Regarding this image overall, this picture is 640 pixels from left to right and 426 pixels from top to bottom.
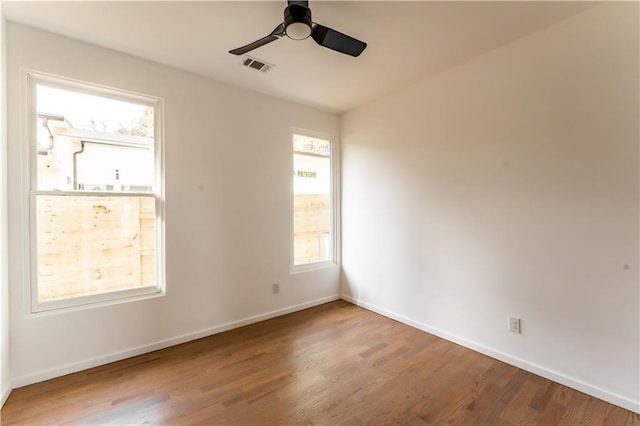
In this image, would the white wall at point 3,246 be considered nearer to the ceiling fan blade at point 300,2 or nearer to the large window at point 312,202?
the ceiling fan blade at point 300,2

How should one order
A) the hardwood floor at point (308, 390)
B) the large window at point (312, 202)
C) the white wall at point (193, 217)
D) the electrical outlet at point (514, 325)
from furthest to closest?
the large window at point (312, 202) < the electrical outlet at point (514, 325) < the white wall at point (193, 217) < the hardwood floor at point (308, 390)

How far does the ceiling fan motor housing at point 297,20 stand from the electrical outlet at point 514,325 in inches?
110

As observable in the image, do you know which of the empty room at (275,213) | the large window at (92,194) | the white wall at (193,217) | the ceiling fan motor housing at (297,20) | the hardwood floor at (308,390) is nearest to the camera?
the ceiling fan motor housing at (297,20)

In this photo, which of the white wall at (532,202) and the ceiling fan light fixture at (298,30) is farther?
the white wall at (532,202)

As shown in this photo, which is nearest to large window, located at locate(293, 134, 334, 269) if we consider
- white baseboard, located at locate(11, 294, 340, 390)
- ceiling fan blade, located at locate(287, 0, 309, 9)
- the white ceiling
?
white baseboard, located at locate(11, 294, 340, 390)

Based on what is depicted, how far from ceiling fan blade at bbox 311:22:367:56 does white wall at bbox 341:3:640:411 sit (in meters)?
1.33

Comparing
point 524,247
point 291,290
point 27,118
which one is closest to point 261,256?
point 291,290

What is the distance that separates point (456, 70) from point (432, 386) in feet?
9.40

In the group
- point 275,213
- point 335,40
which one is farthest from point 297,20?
point 275,213

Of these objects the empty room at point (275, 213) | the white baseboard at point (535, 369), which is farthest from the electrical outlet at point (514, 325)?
the white baseboard at point (535, 369)

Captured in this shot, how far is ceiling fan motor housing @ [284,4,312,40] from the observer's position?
174 centimetres

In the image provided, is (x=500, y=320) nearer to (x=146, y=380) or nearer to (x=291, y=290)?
(x=291, y=290)

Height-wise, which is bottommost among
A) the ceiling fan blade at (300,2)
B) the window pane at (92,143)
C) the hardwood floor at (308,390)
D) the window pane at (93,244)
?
the hardwood floor at (308,390)

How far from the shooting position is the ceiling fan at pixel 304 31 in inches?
68.6
